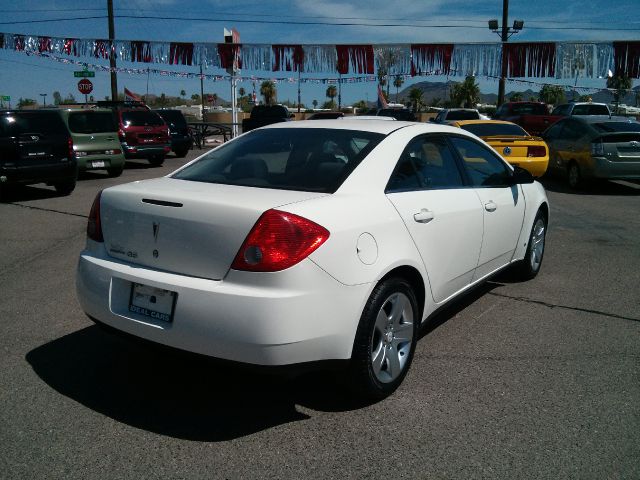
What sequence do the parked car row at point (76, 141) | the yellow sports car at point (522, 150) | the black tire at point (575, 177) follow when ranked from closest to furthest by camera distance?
the parked car row at point (76, 141) < the yellow sports car at point (522, 150) < the black tire at point (575, 177)

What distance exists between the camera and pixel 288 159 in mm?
3977

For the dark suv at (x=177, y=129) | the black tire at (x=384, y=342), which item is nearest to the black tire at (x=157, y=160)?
the dark suv at (x=177, y=129)

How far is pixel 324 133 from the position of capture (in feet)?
13.3

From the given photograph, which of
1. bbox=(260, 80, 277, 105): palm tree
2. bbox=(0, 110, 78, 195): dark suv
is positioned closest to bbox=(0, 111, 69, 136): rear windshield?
bbox=(0, 110, 78, 195): dark suv

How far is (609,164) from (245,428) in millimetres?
11175

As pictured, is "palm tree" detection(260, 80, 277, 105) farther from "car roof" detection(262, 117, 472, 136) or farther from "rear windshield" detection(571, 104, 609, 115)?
"car roof" detection(262, 117, 472, 136)

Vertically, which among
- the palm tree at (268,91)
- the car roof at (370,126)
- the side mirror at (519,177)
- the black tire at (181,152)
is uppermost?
the palm tree at (268,91)

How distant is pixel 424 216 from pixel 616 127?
10.7 metres

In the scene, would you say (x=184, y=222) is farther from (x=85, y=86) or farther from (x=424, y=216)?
(x=85, y=86)

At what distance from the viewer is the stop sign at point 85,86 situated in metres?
26.5

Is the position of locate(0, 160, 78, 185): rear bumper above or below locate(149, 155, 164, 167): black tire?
above

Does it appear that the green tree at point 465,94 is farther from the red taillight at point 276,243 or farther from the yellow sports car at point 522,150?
the red taillight at point 276,243

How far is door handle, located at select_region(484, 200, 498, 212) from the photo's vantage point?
459 centimetres

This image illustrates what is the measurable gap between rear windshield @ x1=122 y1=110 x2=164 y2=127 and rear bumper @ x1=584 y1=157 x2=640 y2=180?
39.6ft
